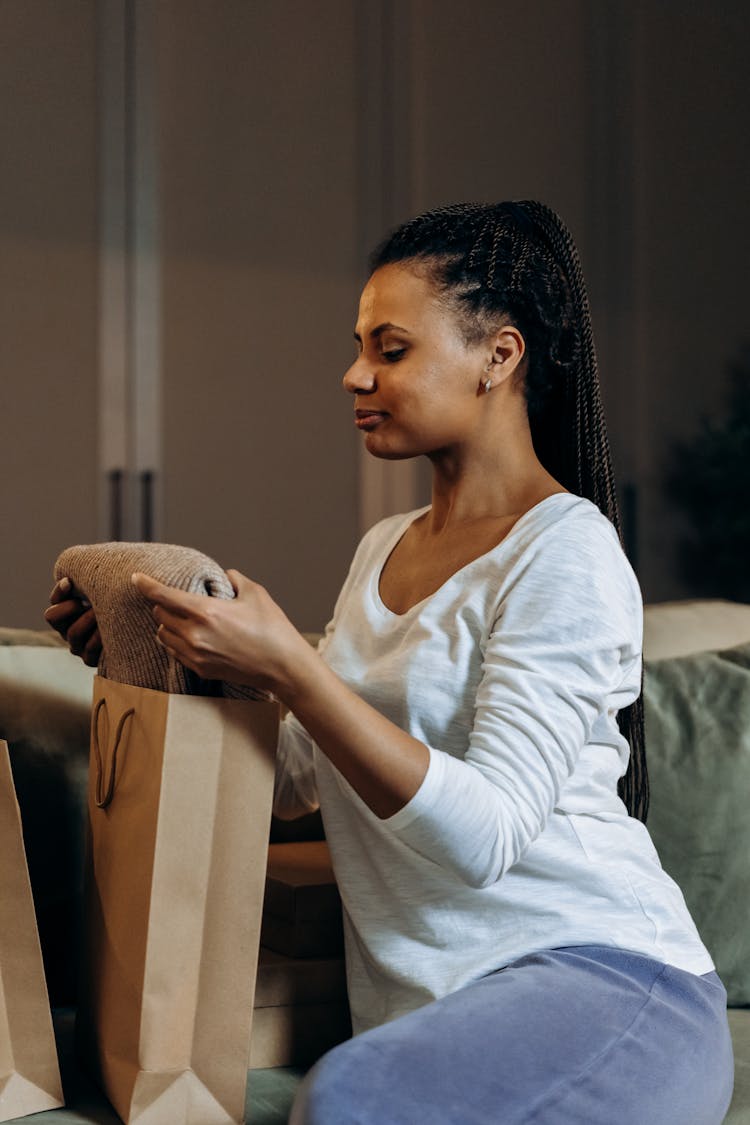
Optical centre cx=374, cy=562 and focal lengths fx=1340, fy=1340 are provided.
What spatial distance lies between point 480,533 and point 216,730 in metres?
0.35

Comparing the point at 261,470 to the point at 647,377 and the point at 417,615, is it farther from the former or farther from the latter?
the point at 417,615

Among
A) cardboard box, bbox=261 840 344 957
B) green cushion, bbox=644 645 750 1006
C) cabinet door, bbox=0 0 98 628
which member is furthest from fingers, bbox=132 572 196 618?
cabinet door, bbox=0 0 98 628

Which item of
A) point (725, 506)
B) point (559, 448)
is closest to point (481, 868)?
point (559, 448)

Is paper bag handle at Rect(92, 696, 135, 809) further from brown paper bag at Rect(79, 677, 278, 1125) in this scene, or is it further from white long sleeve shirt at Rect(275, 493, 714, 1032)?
white long sleeve shirt at Rect(275, 493, 714, 1032)

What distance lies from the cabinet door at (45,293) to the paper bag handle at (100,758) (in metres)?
1.98

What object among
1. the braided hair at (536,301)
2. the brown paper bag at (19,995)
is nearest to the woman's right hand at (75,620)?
the brown paper bag at (19,995)

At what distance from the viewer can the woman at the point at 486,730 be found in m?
A: 0.97

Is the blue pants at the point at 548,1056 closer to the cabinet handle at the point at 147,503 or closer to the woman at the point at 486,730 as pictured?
the woman at the point at 486,730

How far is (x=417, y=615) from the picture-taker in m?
1.20

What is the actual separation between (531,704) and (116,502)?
7.76ft

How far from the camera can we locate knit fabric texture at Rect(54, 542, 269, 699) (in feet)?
3.33

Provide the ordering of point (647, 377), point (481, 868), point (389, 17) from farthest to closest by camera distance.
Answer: point (647, 377)
point (389, 17)
point (481, 868)

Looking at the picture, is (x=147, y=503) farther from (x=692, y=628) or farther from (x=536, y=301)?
(x=536, y=301)

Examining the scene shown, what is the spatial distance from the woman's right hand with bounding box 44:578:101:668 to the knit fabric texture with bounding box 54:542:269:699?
26 millimetres
